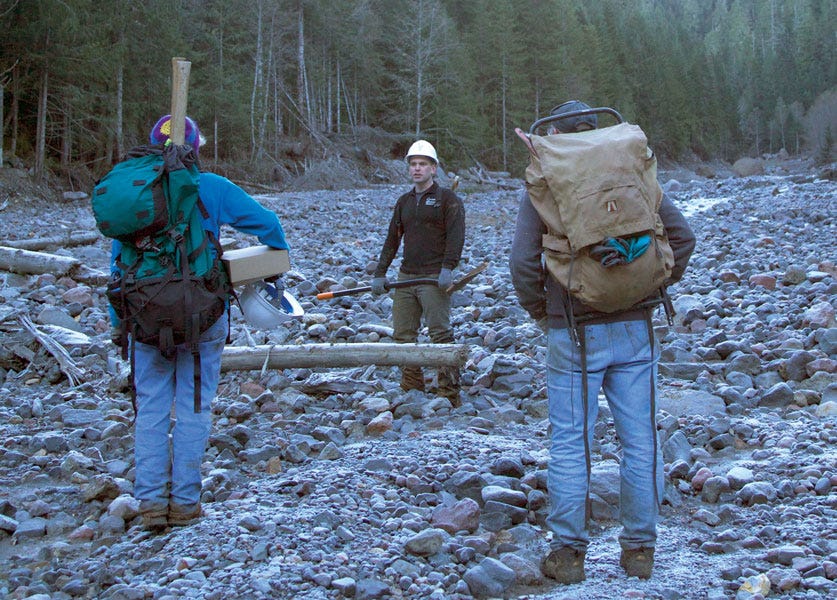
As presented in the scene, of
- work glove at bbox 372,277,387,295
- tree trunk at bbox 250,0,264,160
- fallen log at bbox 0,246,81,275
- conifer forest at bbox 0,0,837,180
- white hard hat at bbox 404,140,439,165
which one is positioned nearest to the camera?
white hard hat at bbox 404,140,439,165

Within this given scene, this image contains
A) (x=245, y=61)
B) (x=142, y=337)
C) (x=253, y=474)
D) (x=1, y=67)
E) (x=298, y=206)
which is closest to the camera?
(x=142, y=337)

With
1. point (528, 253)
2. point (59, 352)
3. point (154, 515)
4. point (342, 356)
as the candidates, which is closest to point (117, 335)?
point (154, 515)

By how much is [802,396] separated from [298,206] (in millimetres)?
19297

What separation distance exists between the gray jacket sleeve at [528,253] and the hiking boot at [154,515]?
2.07 metres

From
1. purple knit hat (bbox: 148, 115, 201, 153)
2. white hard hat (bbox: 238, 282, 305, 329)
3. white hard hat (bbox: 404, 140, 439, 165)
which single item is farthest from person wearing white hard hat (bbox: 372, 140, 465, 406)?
purple knit hat (bbox: 148, 115, 201, 153)

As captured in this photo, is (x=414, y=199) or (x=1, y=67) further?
(x=1, y=67)

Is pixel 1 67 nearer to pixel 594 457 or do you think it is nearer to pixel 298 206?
pixel 298 206

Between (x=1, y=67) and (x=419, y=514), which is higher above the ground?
(x=1, y=67)

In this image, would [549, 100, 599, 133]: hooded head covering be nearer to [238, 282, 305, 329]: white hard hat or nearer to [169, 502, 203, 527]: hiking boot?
[238, 282, 305, 329]: white hard hat

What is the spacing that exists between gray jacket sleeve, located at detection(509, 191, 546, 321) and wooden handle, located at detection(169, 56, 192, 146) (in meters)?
1.72

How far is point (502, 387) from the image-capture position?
23.7ft

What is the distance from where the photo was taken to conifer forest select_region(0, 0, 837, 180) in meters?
28.8

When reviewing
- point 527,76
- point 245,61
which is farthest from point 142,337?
point 527,76

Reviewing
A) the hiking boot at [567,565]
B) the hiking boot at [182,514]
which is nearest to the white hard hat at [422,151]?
the hiking boot at [182,514]
